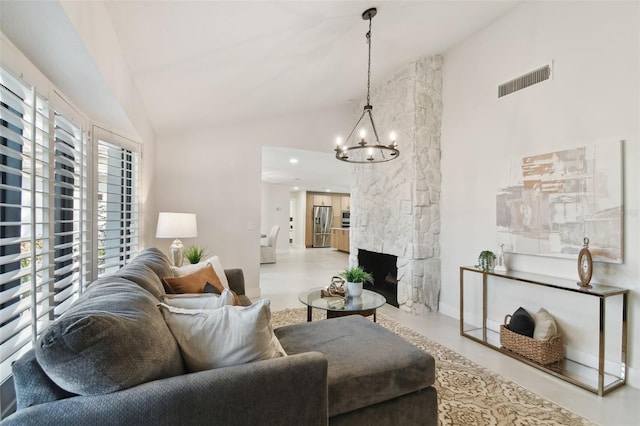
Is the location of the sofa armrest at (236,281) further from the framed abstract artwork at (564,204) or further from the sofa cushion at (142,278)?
the framed abstract artwork at (564,204)

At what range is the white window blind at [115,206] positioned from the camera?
8.43 ft

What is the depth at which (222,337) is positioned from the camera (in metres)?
1.19

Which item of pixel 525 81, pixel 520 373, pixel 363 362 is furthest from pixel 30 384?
pixel 525 81

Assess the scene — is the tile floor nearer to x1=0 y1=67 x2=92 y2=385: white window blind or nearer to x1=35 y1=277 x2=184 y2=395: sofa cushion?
x1=35 y1=277 x2=184 y2=395: sofa cushion

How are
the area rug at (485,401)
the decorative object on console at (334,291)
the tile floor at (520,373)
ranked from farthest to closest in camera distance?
the decorative object on console at (334,291) → the tile floor at (520,373) → the area rug at (485,401)

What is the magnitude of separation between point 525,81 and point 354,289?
8.79 feet

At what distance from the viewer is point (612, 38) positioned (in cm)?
243

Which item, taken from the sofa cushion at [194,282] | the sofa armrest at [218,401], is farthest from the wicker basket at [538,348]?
the sofa cushion at [194,282]

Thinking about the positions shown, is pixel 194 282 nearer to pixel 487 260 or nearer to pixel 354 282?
pixel 354 282

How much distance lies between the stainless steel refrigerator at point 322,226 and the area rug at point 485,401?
9623mm

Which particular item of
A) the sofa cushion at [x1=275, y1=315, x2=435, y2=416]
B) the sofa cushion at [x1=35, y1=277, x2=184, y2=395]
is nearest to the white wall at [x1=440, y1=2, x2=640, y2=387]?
the sofa cushion at [x1=275, y1=315, x2=435, y2=416]

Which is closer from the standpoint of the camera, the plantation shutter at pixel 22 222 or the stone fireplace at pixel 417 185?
the plantation shutter at pixel 22 222

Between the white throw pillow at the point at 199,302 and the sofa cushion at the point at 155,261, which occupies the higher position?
the sofa cushion at the point at 155,261

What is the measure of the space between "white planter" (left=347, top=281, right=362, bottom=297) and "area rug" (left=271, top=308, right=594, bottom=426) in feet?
2.86
